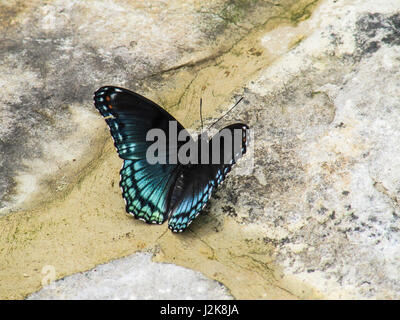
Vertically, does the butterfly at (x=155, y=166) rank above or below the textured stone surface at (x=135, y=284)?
above

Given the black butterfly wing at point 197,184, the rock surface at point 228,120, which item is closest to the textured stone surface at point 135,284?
the rock surface at point 228,120

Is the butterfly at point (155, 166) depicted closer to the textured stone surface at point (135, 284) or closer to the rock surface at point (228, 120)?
the rock surface at point (228, 120)

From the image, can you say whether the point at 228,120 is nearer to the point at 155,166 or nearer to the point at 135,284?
the point at 155,166

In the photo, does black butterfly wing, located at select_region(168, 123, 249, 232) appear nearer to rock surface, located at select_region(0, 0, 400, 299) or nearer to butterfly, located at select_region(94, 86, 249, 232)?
butterfly, located at select_region(94, 86, 249, 232)

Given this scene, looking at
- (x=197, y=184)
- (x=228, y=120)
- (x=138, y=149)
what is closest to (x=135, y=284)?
(x=197, y=184)

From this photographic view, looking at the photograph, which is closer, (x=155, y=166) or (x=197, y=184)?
(x=197, y=184)

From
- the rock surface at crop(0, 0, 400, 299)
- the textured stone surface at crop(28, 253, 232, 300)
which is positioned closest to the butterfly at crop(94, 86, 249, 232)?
the rock surface at crop(0, 0, 400, 299)
